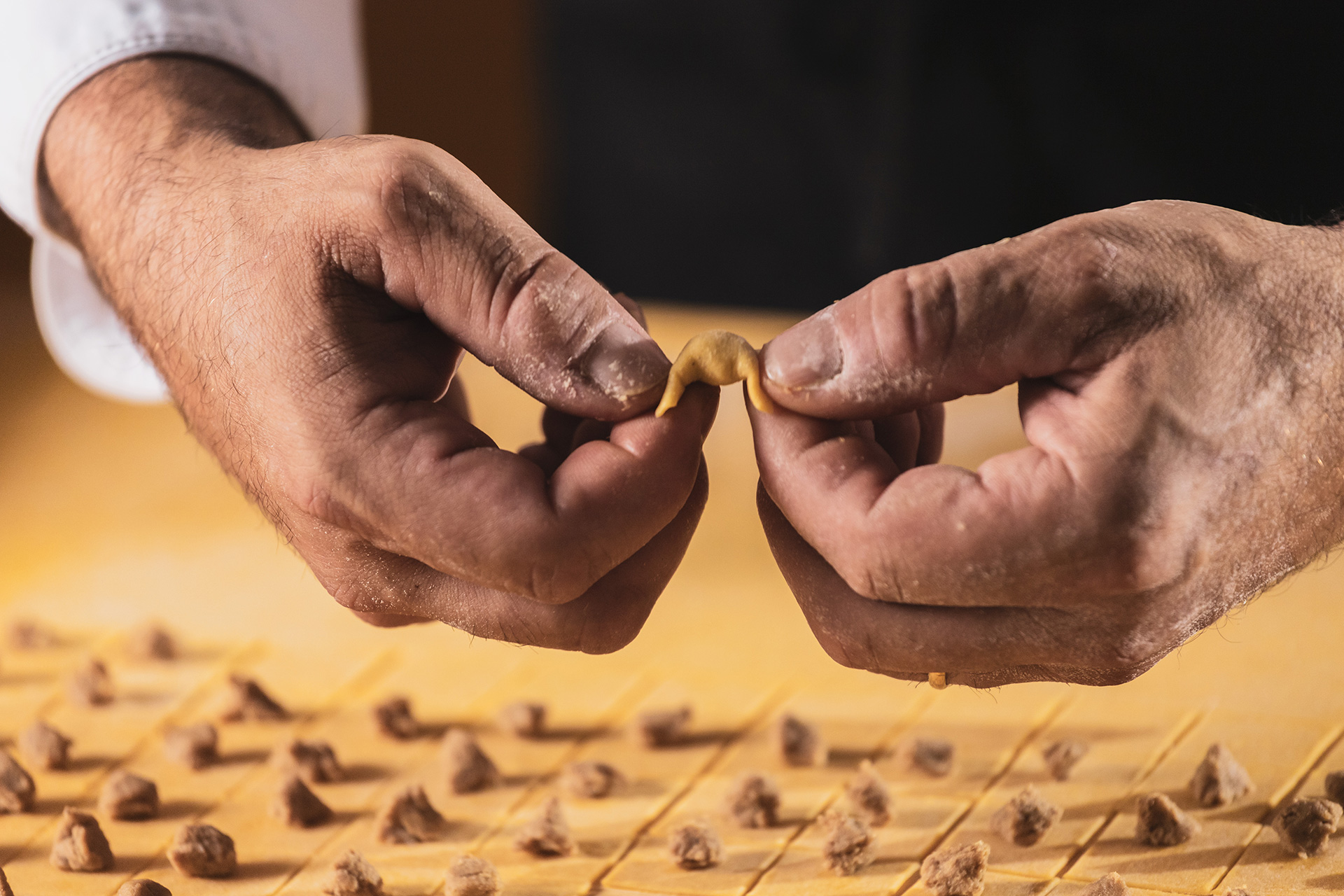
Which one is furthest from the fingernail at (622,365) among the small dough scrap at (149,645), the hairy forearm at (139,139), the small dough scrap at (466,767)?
the small dough scrap at (149,645)

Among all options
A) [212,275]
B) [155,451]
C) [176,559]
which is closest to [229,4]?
[212,275]

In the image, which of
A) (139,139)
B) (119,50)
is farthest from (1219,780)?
(119,50)

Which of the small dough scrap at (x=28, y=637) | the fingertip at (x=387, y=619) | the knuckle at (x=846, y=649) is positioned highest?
the knuckle at (x=846, y=649)

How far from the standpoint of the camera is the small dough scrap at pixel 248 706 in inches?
50.1

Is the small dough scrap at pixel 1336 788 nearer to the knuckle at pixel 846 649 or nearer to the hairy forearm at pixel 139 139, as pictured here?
the knuckle at pixel 846 649

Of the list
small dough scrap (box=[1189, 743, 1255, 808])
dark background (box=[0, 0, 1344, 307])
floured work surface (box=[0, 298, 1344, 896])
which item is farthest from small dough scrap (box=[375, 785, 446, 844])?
dark background (box=[0, 0, 1344, 307])

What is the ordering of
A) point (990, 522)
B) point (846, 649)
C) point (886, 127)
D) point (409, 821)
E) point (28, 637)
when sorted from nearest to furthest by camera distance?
point (990, 522) → point (846, 649) → point (409, 821) → point (28, 637) → point (886, 127)

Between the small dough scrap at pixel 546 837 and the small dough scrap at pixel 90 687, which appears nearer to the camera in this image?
the small dough scrap at pixel 546 837

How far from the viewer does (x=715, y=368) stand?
0.82 metres

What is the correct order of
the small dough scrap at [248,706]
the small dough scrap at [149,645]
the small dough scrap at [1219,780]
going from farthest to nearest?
the small dough scrap at [149,645]
the small dough scrap at [248,706]
the small dough scrap at [1219,780]

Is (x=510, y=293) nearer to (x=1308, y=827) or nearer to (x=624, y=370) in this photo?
(x=624, y=370)

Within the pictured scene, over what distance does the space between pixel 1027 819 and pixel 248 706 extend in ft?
2.37

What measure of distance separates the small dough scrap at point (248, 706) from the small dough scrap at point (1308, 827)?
35.0 inches

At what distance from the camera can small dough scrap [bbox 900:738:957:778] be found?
3.74ft
